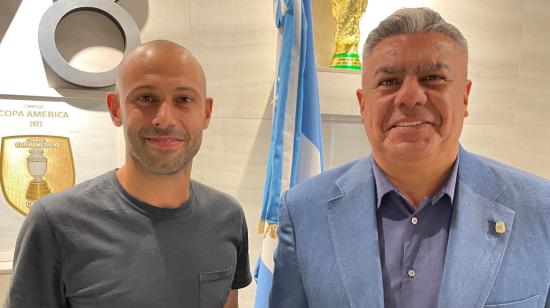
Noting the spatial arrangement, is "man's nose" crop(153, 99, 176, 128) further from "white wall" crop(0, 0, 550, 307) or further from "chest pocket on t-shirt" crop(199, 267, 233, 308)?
"white wall" crop(0, 0, 550, 307)

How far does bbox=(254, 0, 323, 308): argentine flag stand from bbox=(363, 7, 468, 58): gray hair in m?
0.75

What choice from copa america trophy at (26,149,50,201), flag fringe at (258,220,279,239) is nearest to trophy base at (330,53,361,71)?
flag fringe at (258,220,279,239)

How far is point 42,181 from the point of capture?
1677mm

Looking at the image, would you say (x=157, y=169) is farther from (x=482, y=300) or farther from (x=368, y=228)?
(x=482, y=300)

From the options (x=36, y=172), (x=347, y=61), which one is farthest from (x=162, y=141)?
(x=347, y=61)

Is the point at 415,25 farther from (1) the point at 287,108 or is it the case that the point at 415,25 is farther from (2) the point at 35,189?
(2) the point at 35,189

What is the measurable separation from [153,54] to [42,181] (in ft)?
3.20

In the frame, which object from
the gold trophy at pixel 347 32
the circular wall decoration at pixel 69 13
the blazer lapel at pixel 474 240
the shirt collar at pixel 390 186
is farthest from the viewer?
the gold trophy at pixel 347 32

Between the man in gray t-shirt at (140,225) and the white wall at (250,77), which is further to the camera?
the white wall at (250,77)

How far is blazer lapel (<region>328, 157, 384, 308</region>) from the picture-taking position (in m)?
0.86

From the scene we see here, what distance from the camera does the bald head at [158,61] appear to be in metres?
1.04

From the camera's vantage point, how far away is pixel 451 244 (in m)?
0.87

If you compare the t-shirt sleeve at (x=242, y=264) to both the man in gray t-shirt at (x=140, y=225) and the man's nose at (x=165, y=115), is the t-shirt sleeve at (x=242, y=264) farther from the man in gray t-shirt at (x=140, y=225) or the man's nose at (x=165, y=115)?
the man's nose at (x=165, y=115)

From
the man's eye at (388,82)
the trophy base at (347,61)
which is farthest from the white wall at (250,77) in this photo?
the man's eye at (388,82)
